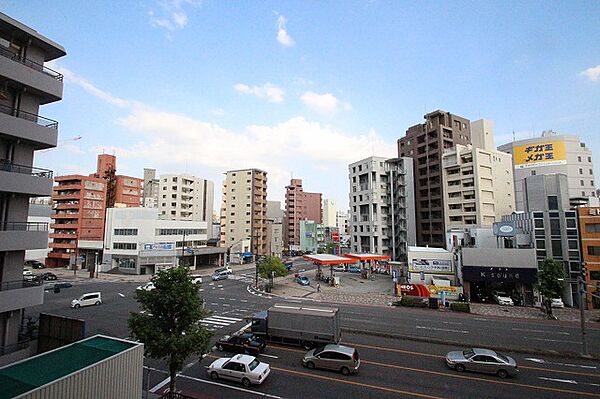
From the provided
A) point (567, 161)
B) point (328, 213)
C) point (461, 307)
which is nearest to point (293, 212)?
point (328, 213)

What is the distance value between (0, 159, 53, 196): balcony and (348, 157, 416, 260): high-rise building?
67956 mm

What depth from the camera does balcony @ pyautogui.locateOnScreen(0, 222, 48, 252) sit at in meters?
17.4

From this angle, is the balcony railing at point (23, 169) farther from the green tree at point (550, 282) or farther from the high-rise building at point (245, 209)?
the high-rise building at point (245, 209)

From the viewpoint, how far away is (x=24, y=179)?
18.2 metres

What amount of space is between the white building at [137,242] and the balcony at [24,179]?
48.4m

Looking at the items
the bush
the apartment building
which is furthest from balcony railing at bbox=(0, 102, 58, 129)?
the bush

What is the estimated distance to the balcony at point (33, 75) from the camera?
17641 mm

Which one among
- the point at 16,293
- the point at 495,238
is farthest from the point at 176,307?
the point at 495,238

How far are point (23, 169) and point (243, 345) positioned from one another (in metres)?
18.7

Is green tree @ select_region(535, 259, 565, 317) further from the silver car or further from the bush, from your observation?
the silver car

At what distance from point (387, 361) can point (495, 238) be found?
46.2 meters

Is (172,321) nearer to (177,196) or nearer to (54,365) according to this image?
(54,365)

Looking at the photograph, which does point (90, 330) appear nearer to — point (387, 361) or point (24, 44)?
point (24, 44)

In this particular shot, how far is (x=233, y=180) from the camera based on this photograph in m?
101
